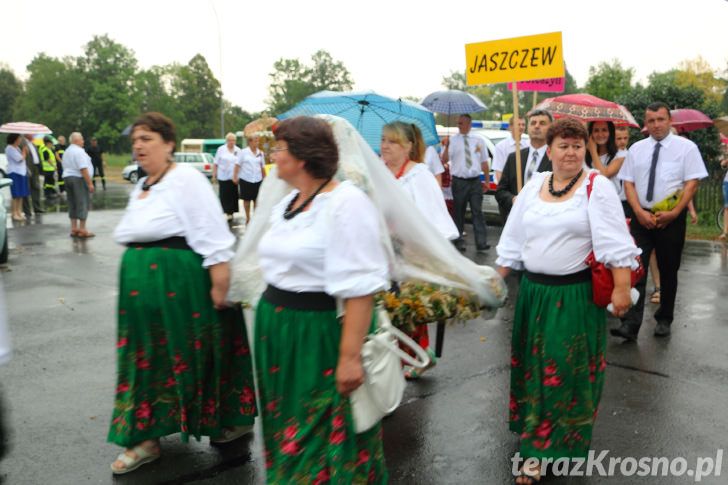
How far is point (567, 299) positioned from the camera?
351 cm

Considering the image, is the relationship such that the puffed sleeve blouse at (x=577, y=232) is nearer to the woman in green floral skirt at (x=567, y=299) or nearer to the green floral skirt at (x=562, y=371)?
the woman in green floral skirt at (x=567, y=299)

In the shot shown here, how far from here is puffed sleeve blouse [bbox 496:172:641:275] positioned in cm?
343

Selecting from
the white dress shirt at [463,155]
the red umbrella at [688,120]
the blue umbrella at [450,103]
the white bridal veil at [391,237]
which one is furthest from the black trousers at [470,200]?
the white bridal veil at [391,237]

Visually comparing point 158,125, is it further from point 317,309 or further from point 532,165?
point 532,165

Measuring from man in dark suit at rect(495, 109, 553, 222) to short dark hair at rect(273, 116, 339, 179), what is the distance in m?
4.07

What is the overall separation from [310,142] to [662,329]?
4.88 meters

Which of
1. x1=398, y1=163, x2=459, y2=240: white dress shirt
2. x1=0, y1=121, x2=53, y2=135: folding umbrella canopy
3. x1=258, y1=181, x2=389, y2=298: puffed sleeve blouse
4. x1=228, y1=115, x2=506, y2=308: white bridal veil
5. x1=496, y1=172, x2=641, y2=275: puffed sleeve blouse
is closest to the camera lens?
x1=258, y1=181, x2=389, y2=298: puffed sleeve blouse

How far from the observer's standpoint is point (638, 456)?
388cm

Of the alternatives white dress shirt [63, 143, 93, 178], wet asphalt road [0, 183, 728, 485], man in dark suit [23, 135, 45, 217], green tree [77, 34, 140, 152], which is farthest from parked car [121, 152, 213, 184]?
wet asphalt road [0, 183, 728, 485]

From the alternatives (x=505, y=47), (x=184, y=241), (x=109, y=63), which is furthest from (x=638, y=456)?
(x=109, y=63)

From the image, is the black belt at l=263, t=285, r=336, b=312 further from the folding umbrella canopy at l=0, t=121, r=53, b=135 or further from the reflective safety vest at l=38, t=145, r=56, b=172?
the reflective safety vest at l=38, t=145, r=56, b=172

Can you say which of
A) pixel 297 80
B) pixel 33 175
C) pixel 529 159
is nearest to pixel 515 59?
pixel 529 159

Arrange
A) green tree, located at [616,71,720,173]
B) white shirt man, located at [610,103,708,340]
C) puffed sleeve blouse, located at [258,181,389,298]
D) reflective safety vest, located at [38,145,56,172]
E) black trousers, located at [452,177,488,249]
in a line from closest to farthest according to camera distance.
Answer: puffed sleeve blouse, located at [258,181,389,298] → white shirt man, located at [610,103,708,340] → black trousers, located at [452,177,488,249] → green tree, located at [616,71,720,173] → reflective safety vest, located at [38,145,56,172]

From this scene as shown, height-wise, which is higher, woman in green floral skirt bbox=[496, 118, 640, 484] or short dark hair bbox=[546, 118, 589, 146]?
short dark hair bbox=[546, 118, 589, 146]
